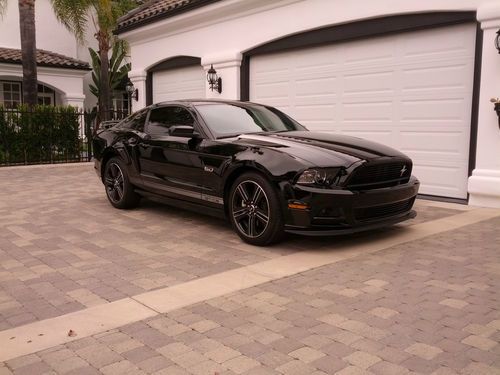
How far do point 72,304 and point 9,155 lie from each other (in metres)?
11.6

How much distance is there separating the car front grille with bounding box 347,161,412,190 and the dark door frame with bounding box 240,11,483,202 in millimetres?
2732

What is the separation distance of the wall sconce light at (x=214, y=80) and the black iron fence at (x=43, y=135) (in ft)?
15.6

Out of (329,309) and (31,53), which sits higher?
(31,53)

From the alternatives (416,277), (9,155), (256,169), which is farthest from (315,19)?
(9,155)

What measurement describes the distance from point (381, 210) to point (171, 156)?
2.71m

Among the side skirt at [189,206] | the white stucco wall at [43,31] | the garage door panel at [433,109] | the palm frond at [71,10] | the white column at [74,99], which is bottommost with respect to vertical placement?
the side skirt at [189,206]

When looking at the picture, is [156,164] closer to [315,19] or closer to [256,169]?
[256,169]

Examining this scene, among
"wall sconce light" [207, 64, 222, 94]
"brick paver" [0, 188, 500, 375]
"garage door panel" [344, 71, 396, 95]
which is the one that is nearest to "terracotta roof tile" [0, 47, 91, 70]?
"wall sconce light" [207, 64, 222, 94]

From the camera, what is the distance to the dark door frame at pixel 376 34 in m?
7.86

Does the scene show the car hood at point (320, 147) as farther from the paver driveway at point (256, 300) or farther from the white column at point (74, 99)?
the white column at point (74, 99)

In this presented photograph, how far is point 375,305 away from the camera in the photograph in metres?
3.86

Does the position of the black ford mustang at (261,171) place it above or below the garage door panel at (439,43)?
below

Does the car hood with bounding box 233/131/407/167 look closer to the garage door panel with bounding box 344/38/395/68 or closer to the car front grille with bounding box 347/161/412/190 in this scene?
the car front grille with bounding box 347/161/412/190

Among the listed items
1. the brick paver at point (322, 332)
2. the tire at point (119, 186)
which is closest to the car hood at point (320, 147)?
the brick paver at point (322, 332)
